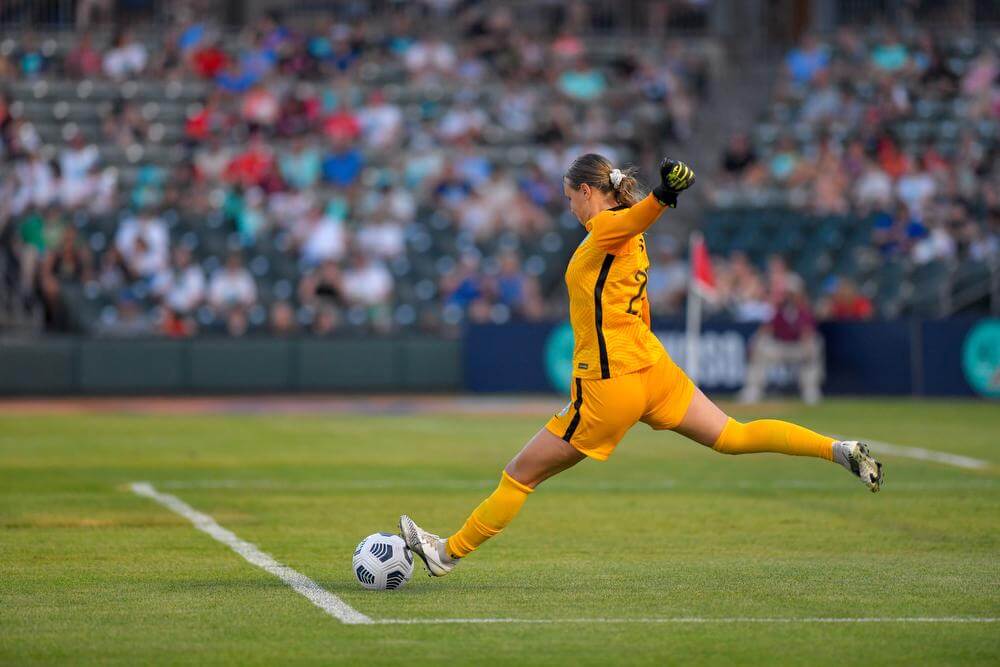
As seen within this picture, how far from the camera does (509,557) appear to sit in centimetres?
991

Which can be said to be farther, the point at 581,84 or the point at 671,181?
the point at 581,84

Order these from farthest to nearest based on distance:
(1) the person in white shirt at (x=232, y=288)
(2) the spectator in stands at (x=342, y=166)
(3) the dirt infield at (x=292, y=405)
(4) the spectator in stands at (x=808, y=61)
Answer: (4) the spectator in stands at (x=808, y=61), (2) the spectator in stands at (x=342, y=166), (1) the person in white shirt at (x=232, y=288), (3) the dirt infield at (x=292, y=405)

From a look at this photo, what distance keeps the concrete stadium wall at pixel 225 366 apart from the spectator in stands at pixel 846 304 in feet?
20.8

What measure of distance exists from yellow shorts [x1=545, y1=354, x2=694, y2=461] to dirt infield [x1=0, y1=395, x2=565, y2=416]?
49.4 feet

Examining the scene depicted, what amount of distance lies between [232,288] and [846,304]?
10.2 meters

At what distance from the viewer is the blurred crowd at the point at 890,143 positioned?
28.2 m

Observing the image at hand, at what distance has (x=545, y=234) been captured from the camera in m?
28.9

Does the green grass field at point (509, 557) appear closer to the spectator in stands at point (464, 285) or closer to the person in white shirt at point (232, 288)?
the person in white shirt at point (232, 288)

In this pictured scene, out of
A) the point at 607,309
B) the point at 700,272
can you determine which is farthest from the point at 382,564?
the point at 700,272

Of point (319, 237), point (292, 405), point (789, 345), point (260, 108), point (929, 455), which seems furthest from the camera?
point (260, 108)

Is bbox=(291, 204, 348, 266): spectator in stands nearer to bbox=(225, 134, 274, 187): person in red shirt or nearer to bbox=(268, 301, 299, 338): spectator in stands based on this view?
bbox=(268, 301, 299, 338): spectator in stands

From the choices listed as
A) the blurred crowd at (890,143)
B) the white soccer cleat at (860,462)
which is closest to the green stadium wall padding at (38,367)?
the blurred crowd at (890,143)

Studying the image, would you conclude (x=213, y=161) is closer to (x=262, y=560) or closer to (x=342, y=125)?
(x=342, y=125)

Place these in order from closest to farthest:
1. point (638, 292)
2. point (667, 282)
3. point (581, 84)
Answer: point (638, 292) < point (667, 282) < point (581, 84)
